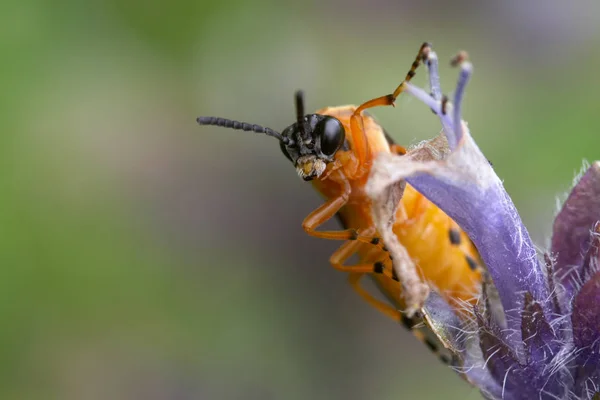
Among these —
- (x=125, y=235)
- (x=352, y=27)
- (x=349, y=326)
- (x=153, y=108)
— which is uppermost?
(x=352, y=27)

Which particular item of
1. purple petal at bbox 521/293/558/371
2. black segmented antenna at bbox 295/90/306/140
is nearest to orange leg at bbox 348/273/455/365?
purple petal at bbox 521/293/558/371

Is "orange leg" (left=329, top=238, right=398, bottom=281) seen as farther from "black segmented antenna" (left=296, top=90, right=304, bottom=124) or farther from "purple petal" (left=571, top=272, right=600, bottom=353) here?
"purple petal" (left=571, top=272, right=600, bottom=353)

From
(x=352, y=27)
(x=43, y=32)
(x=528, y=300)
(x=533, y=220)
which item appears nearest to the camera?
(x=528, y=300)

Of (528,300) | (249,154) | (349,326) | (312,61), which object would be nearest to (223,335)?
(349,326)

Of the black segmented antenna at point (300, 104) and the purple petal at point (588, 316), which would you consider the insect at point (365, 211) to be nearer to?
the black segmented antenna at point (300, 104)

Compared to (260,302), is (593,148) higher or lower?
higher

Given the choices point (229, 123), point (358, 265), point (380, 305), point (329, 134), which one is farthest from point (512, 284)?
point (229, 123)

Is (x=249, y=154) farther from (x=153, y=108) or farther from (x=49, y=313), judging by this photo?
(x=49, y=313)
